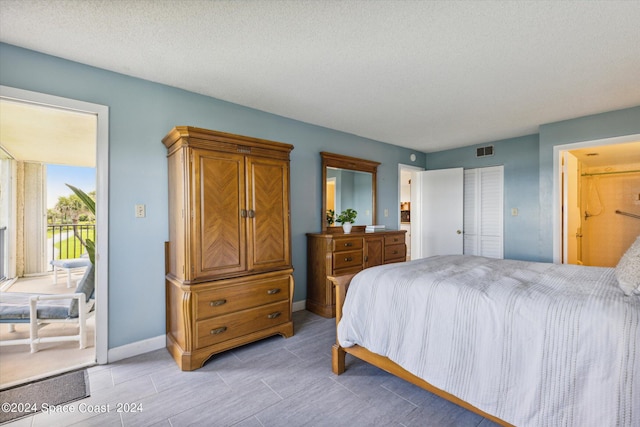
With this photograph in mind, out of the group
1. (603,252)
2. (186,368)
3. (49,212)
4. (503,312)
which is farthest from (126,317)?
(603,252)

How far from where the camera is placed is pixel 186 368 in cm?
235

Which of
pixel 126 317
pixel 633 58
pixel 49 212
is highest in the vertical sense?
pixel 633 58

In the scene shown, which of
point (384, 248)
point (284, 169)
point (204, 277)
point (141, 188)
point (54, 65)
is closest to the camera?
point (54, 65)

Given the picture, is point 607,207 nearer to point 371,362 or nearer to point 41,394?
point 371,362

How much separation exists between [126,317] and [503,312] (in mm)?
2828

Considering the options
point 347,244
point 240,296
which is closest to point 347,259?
point 347,244

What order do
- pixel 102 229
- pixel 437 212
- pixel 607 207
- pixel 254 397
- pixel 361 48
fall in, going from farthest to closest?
pixel 607 207 → pixel 437 212 → pixel 102 229 → pixel 361 48 → pixel 254 397

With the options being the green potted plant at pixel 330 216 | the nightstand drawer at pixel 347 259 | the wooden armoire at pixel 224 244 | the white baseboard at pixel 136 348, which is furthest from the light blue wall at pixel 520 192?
the white baseboard at pixel 136 348

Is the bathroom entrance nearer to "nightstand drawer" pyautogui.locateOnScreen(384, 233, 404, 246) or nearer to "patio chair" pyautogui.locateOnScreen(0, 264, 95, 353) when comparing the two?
Result: "nightstand drawer" pyautogui.locateOnScreen(384, 233, 404, 246)

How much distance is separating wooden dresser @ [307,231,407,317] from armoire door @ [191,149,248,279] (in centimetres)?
118

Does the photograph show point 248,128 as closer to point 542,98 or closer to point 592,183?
point 542,98

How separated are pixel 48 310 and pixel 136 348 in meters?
0.93

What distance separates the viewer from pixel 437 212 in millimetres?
5410

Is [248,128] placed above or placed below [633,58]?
below
